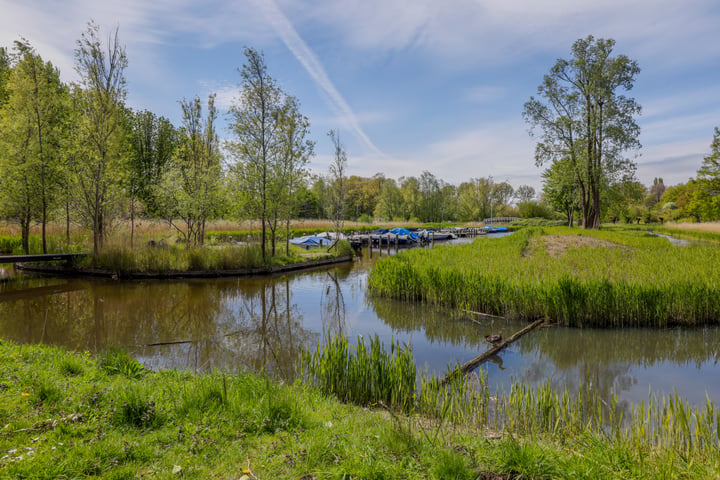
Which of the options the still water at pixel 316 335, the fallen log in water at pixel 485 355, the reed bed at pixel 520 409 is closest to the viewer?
the reed bed at pixel 520 409

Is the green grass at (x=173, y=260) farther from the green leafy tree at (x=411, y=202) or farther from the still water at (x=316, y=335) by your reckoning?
the green leafy tree at (x=411, y=202)

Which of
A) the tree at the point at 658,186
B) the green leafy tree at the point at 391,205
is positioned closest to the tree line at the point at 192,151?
the green leafy tree at the point at 391,205

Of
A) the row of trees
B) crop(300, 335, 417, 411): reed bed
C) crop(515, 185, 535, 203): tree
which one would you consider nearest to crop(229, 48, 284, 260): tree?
the row of trees

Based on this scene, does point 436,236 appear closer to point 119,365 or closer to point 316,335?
point 316,335

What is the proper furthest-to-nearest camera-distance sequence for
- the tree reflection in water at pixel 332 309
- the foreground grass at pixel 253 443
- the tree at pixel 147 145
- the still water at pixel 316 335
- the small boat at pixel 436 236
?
the small boat at pixel 436 236
the tree at pixel 147 145
the tree reflection in water at pixel 332 309
the still water at pixel 316 335
the foreground grass at pixel 253 443

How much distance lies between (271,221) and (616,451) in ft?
59.0

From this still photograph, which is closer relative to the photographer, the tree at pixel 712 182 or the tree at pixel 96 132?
the tree at pixel 96 132

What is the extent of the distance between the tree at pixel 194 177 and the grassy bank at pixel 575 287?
10.7 metres

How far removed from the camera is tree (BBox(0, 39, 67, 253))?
628 inches

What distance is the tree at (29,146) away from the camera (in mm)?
15961

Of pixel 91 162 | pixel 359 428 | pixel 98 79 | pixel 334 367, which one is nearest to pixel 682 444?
pixel 359 428

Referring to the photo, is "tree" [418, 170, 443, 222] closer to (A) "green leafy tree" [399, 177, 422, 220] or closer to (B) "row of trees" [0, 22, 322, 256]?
(A) "green leafy tree" [399, 177, 422, 220]

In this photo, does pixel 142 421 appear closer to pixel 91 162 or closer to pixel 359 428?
pixel 359 428

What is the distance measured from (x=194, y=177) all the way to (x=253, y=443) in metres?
19.1
